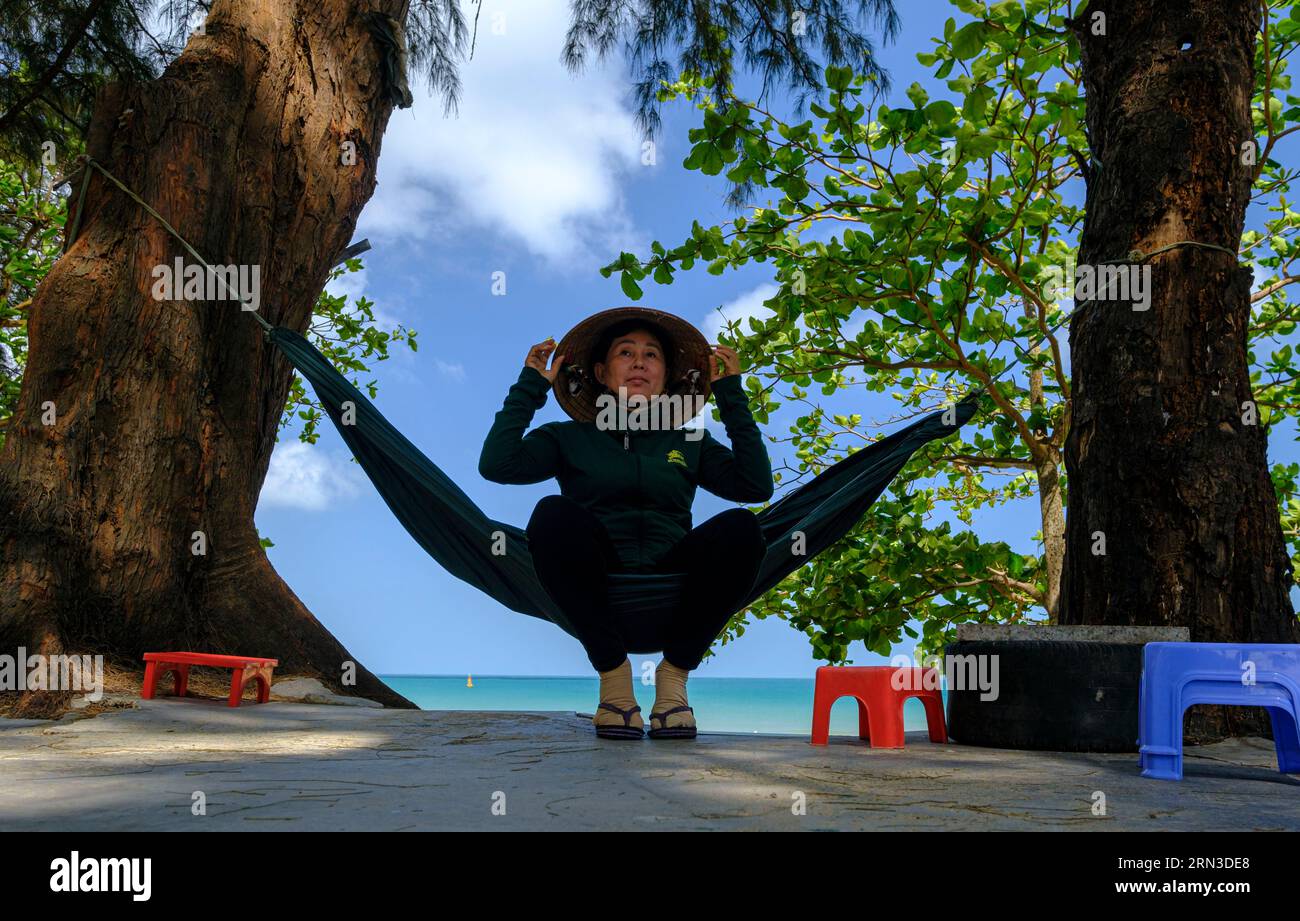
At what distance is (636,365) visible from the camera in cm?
241

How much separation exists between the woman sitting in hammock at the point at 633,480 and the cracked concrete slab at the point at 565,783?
195 mm

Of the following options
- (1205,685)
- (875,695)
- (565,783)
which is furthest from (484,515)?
(1205,685)

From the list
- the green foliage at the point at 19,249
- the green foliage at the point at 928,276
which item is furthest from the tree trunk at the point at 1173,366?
the green foliage at the point at 19,249

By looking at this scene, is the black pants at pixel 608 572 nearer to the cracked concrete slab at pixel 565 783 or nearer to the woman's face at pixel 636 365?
the cracked concrete slab at pixel 565 783

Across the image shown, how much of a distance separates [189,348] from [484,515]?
1157mm

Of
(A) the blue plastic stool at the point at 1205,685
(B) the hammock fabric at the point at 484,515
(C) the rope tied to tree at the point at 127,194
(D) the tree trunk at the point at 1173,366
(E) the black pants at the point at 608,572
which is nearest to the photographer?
(A) the blue plastic stool at the point at 1205,685

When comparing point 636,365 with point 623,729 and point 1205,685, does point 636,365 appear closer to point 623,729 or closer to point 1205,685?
point 623,729

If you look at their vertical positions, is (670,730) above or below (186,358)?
below

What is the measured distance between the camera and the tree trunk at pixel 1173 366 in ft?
7.28

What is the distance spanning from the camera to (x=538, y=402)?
2.30m

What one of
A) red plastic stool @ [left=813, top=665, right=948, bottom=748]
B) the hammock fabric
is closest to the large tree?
the hammock fabric

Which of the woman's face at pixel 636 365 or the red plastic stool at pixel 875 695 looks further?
the woman's face at pixel 636 365

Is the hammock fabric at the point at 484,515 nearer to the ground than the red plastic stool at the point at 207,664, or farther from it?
farther from it
